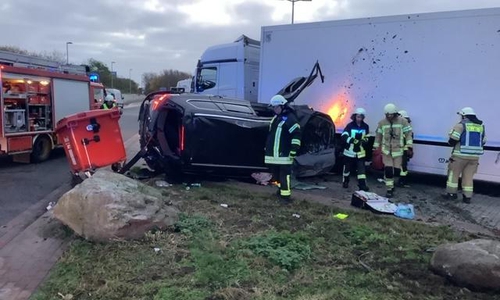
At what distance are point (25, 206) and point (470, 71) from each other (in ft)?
25.5

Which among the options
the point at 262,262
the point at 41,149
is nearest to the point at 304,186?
the point at 262,262

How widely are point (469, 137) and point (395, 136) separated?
3.86 ft

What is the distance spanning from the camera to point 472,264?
379cm

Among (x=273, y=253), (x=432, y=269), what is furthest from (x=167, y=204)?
(x=432, y=269)

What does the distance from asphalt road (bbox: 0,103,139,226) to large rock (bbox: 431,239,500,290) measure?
541 cm

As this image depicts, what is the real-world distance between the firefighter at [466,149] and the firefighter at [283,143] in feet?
9.05

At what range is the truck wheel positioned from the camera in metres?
11.0

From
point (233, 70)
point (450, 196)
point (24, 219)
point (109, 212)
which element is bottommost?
point (24, 219)

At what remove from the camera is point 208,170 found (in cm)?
753

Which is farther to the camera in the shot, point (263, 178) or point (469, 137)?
point (263, 178)

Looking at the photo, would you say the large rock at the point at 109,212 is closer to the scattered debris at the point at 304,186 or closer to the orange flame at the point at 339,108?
the scattered debris at the point at 304,186

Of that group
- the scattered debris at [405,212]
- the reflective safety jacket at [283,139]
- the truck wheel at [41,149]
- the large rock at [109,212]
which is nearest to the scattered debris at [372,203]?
the scattered debris at [405,212]

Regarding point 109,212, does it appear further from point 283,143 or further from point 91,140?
point 91,140

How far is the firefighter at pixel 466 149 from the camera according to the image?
735 centimetres
